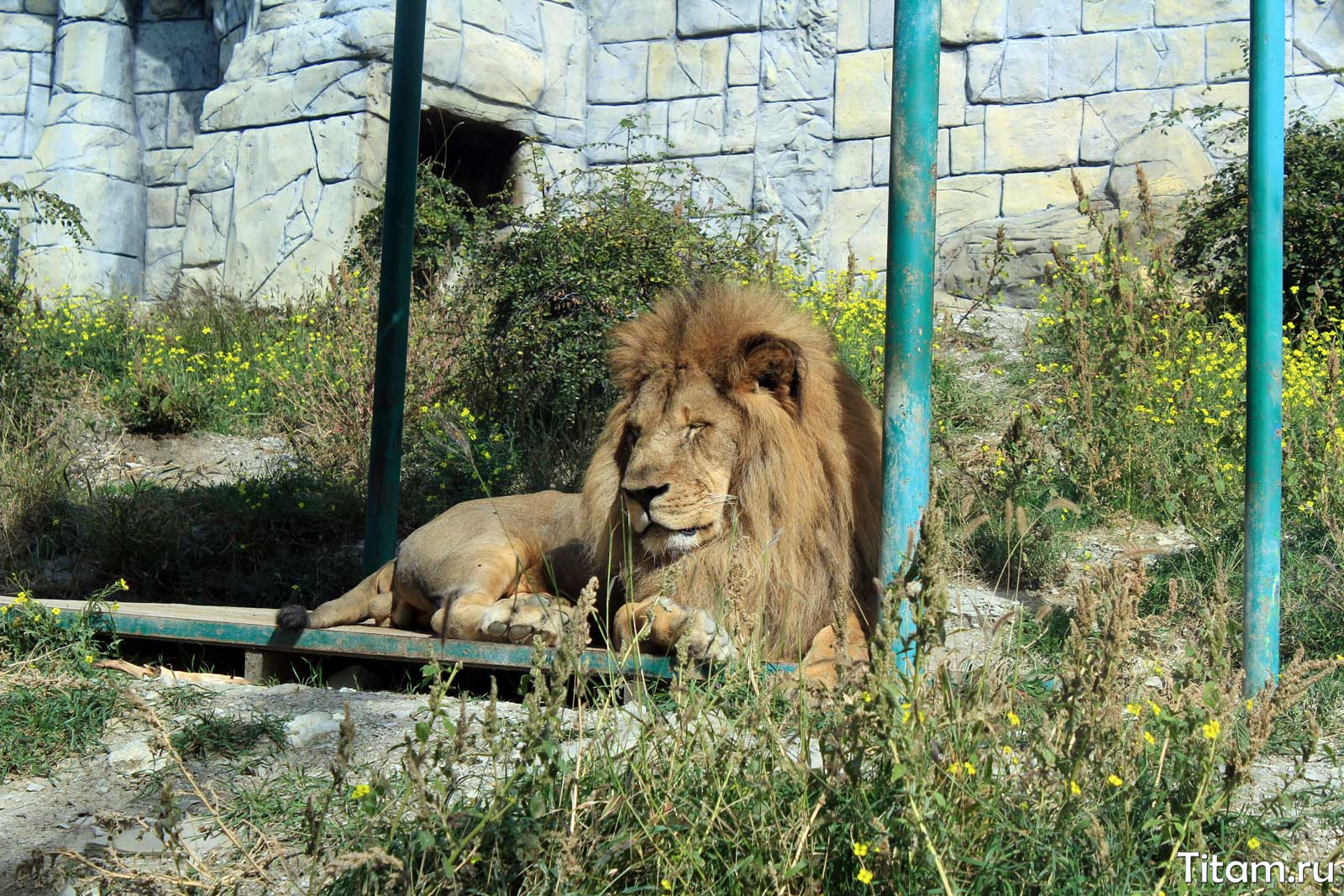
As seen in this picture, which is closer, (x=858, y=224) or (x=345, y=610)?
(x=345, y=610)

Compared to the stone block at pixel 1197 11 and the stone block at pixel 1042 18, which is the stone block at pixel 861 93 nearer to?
the stone block at pixel 1042 18

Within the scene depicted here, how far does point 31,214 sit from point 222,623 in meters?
13.6

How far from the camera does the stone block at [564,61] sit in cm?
1455

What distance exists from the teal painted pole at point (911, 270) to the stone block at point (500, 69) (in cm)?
1135

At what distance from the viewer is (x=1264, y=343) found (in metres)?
3.30

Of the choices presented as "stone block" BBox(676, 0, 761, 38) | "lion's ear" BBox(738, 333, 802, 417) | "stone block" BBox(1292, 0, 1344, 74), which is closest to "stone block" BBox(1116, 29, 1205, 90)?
"stone block" BBox(1292, 0, 1344, 74)

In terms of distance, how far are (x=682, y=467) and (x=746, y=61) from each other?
454 inches

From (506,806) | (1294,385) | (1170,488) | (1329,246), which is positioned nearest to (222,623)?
(506,806)

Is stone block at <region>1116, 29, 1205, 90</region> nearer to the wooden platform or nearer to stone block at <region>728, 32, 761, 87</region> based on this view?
stone block at <region>728, 32, 761, 87</region>

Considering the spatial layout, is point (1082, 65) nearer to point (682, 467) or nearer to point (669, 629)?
point (682, 467)

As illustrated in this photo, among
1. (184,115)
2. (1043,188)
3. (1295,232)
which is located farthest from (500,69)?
(1295,232)

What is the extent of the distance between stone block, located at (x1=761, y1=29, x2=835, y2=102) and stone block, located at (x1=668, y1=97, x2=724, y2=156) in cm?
61

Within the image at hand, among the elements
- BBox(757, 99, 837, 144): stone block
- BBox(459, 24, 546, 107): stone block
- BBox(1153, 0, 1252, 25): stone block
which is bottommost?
BBox(757, 99, 837, 144): stone block

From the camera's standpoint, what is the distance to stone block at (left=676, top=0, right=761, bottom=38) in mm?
14273
